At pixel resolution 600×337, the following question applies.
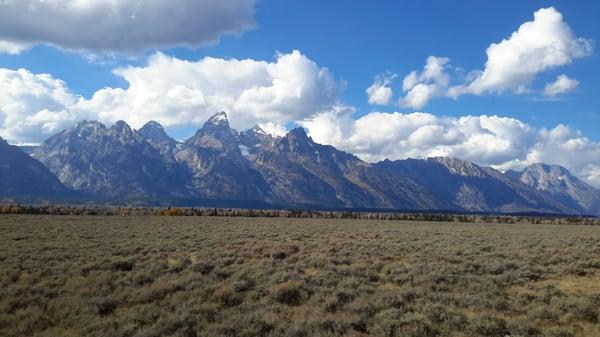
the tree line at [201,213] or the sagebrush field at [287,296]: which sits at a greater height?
the sagebrush field at [287,296]

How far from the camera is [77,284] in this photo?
1501 centimetres

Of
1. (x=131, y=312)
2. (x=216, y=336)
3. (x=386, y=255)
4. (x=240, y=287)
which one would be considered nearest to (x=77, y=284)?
(x=131, y=312)

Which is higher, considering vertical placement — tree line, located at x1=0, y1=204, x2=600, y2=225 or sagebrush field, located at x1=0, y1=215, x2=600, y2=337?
sagebrush field, located at x1=0, y1=215, x2=600, y2=337

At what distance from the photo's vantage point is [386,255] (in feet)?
82.7

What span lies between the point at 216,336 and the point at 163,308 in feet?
9.50

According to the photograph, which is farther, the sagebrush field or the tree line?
Result: the tree line

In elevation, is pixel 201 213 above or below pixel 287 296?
below

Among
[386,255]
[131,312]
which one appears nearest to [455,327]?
[131,312]

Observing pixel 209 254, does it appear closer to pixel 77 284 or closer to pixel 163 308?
pixel 77 284

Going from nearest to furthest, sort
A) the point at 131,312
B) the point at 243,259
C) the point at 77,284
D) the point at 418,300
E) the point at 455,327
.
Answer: the point at 455,327 < the point at 131,312 < the point at 418,300 < the point at 77,284 < the point at 243,259

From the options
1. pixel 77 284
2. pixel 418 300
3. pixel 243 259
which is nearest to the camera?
pixel 418 300

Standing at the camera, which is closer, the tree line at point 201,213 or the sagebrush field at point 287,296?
the sagebrush field at point 287,296

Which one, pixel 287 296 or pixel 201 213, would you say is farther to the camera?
pixel 201 213

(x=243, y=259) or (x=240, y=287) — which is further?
(x=243, y=259)
